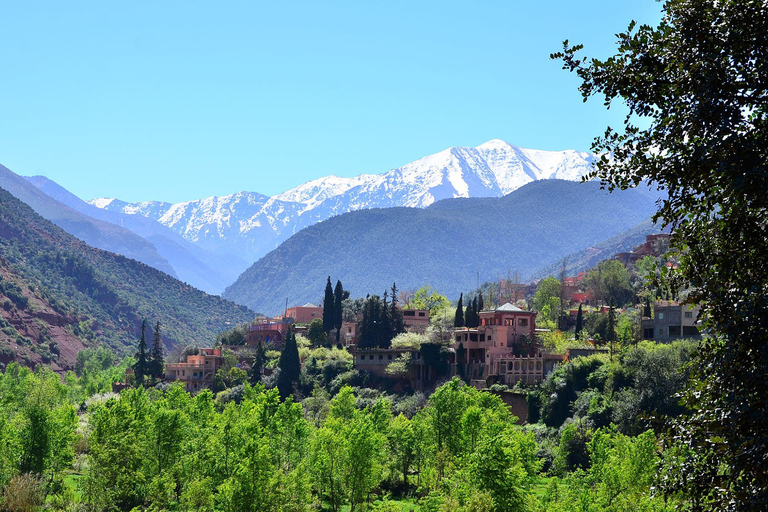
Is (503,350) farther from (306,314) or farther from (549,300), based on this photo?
(306,314)

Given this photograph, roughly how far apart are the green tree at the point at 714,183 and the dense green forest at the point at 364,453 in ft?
83.3

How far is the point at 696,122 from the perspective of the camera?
12.8 m

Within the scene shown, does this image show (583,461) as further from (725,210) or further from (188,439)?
(725,210)

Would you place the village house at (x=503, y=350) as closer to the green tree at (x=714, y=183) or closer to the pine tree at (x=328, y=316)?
the pine tree at (x=328, y=316)

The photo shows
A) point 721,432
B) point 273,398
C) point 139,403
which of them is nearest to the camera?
point 721,432

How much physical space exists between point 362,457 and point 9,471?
20885 mm

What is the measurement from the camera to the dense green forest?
1770 inches

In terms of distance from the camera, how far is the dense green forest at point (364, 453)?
4497cm

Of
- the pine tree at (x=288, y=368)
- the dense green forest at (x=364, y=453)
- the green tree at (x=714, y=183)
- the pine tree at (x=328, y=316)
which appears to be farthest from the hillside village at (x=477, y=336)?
the green tree at (x=714, y=183)

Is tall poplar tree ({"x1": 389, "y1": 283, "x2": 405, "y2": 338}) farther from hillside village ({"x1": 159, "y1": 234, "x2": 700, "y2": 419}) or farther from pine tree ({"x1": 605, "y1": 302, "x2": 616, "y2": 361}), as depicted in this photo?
pine tree ({"x1": 605, "y1": 302, "x2": 616, "y2": 361})

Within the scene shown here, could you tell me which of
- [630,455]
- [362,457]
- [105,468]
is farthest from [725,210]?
[105,468]

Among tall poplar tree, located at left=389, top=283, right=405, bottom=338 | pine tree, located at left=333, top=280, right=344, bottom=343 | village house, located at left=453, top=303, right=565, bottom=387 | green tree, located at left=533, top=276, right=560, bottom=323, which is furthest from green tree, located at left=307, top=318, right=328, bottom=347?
green tree, located at left=533, top=276, right=560, bottom=323

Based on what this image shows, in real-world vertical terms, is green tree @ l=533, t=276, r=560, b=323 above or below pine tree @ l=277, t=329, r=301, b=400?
above

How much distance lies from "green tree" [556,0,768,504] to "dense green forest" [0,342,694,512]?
83.3 feet
